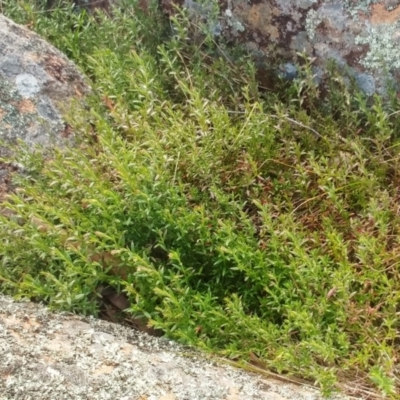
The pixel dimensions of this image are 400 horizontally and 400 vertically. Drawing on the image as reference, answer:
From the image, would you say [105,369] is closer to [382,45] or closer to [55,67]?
[55,67]

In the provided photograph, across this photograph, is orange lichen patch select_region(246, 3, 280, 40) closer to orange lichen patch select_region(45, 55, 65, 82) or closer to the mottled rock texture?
the mottled rock texture

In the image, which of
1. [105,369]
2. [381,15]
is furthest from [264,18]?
[105,369]

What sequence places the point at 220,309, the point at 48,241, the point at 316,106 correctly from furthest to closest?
the point at 316,106
the point at 48,241
the point at 220,309

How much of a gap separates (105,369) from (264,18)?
2.13m

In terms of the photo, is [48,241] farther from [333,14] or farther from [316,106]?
[333,14]

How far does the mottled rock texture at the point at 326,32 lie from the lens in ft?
10.6

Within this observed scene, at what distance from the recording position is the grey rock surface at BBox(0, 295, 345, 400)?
2.13 m

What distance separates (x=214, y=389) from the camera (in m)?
2.18

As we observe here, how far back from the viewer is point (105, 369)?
222 cm

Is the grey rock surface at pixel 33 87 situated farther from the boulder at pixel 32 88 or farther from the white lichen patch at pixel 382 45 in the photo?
the white lichen patch at pixel 382 45

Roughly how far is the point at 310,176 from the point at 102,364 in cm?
139

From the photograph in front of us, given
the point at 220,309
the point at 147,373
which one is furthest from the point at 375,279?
the point at 147,373

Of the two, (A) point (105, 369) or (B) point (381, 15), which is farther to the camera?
(B) point (381, 15)

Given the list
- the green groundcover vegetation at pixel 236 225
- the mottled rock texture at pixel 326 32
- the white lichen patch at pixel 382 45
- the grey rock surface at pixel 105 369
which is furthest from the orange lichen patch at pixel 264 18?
the grey rock surface at pixel 105 369
